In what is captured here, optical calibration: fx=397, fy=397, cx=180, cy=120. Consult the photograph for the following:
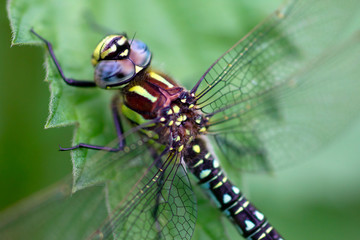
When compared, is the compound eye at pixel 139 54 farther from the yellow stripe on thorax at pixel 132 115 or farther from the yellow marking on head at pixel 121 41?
the yellow stripe on thorax at pixel 132 115

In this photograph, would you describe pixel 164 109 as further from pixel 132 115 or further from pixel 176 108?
pixel 132 115

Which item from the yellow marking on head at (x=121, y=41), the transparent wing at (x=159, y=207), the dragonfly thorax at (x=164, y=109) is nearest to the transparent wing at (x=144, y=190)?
the transparent wing at (x=159, y=207)

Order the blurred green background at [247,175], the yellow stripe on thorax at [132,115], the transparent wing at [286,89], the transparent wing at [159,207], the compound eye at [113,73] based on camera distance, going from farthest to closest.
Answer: the blurred green background at [247,175] → the transparent wing at [286,89] → the yellow stripe on thorax at [132,115] → the compound eye at [113,73] → the transparent wing at [159,207]

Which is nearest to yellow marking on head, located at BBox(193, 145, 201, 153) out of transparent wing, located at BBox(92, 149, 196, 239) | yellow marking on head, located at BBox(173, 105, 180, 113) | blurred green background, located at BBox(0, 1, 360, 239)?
transparent wing, located at BBox(92, 149, 196, 239)

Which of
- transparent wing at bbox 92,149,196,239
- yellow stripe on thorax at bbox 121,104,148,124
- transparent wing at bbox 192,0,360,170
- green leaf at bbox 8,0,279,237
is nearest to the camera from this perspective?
transparent wing at bbox 92,149,196,239

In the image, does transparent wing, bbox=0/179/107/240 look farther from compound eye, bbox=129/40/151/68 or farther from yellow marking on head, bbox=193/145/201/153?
compound eye, bbox=129/40/151/68

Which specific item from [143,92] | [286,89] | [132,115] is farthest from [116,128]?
[286,89]
